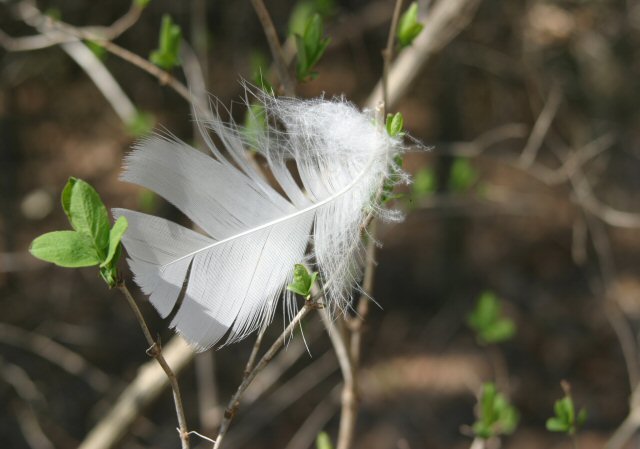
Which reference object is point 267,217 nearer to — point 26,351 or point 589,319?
point 26,351

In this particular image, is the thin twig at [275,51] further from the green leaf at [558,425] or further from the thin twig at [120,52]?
the green leaf at [558,425]

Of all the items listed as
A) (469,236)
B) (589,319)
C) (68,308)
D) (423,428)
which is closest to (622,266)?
(589,319)

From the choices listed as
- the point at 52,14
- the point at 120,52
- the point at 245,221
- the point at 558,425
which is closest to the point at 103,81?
the point at 52,14

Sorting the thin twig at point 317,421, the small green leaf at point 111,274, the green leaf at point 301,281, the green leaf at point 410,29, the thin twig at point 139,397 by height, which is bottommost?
the thin twig at point 317,421

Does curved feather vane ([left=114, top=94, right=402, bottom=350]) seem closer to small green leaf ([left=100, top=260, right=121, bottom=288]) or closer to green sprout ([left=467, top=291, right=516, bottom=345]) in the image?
small green leaf ([left=100, top=260, right=121, bottom=288])

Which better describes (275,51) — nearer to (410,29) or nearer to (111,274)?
(410,29)

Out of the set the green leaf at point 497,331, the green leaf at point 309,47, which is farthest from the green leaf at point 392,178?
the green leaf at point 497,331
